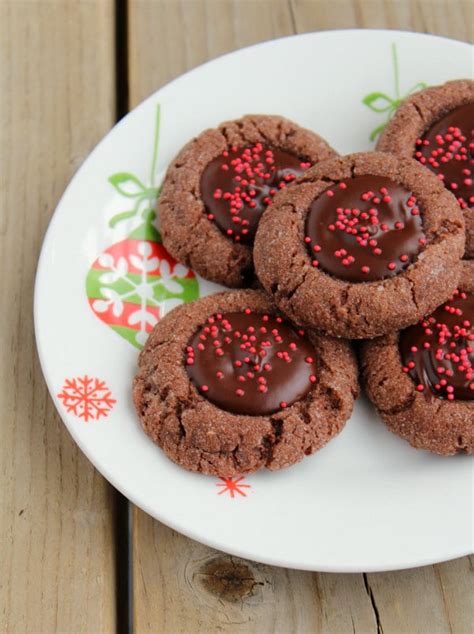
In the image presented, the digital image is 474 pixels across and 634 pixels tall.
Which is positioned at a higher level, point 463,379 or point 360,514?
point 463,379

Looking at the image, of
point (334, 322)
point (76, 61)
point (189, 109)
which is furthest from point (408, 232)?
point (76, 61)

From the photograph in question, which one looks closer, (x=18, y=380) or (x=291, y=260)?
(x=291, y=260)

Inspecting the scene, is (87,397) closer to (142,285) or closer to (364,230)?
(142,285)

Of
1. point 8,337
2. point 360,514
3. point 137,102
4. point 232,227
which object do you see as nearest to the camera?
point 360,514

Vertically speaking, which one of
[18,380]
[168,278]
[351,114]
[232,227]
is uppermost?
[351,114]

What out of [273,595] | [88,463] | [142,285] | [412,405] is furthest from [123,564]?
[412,405]

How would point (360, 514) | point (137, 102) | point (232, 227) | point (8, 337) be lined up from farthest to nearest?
1. point (137, 102)
2. point (8, 337)
3. point (232, 227)
4. point (360, 514)

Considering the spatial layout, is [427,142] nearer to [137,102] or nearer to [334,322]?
[334,322]

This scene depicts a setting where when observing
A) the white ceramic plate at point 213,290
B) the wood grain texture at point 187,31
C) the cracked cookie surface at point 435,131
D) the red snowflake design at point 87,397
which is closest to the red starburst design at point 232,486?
the white ceramic plate at point 213,290
